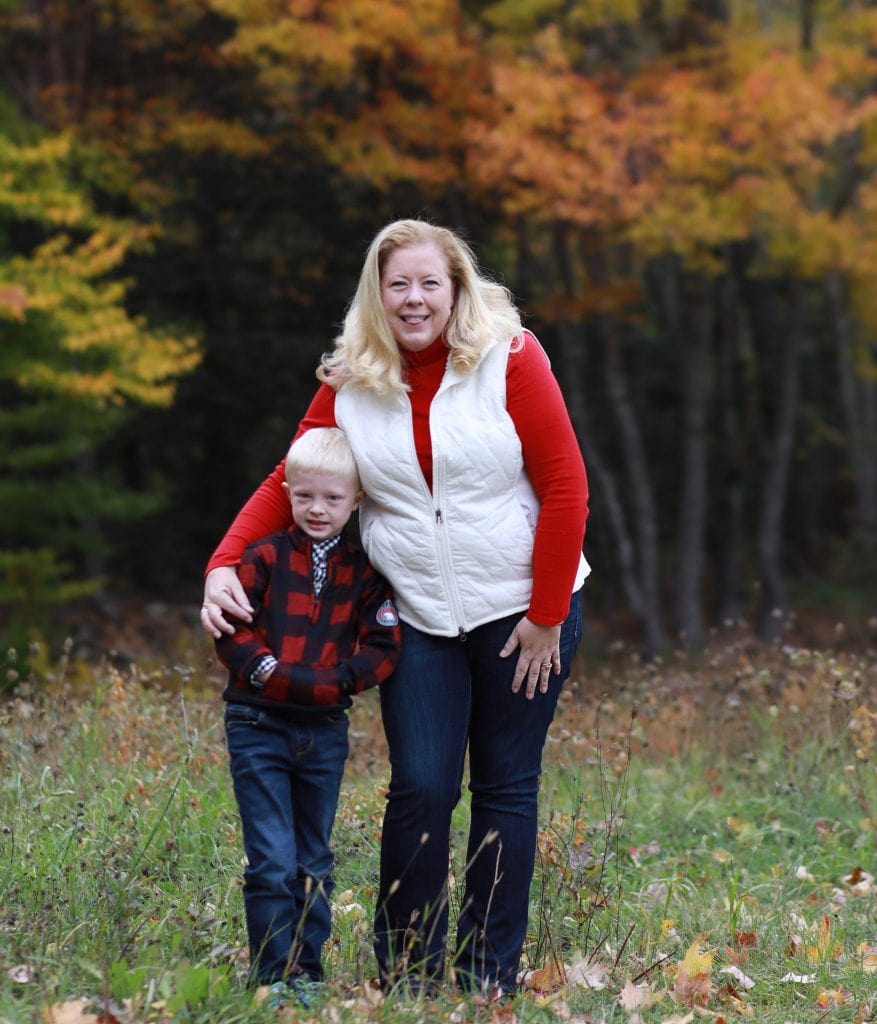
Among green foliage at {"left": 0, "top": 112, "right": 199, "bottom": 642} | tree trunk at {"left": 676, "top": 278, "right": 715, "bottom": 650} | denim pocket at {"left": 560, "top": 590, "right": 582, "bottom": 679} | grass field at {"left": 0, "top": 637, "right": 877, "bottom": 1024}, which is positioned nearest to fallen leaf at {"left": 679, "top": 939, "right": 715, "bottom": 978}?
grass field at {"left": 0, "top": 637, "right": 877, "bottom": 1024}

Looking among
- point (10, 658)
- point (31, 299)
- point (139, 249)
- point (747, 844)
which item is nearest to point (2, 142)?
point (31, 299)

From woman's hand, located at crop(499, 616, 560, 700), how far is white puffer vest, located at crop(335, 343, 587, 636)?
0.07m

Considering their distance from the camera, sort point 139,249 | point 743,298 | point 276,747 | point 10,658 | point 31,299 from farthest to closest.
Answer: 1. point 743,298
2. point 139,249
3. point 31,299
4. point 10,658
5. point 276,747

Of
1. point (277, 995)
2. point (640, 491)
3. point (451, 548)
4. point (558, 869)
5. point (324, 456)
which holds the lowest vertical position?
point (640, 491)

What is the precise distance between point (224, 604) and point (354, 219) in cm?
1266

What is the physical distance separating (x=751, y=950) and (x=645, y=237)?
934 centimetres

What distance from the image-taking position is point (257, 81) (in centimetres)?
1436

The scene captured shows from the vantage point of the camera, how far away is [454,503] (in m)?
3.19

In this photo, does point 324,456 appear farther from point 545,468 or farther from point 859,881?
point 859,881

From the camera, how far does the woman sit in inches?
126

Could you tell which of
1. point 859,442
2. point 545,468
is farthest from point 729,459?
point 545,468

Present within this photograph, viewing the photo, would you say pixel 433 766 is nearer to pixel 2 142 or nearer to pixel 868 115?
pixel 2 142

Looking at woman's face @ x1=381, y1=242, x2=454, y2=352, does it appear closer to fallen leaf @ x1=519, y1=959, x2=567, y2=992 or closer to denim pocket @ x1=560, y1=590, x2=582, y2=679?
denim pocket @ x1=560, y1=590, x2=582, y2=679

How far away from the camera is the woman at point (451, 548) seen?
319cm
